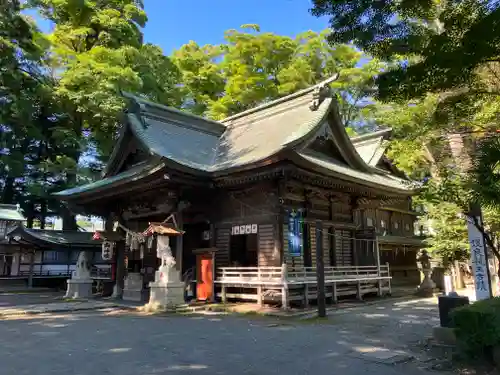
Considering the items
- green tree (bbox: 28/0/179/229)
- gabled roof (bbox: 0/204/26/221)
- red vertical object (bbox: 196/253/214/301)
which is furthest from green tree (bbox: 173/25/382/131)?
red vertical object (bbox: 196/253/214/301)

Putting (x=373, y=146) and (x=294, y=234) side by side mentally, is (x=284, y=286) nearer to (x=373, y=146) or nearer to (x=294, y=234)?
(x=294, y=234)

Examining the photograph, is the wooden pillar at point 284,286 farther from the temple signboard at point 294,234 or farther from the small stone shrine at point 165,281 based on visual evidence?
the small stone shrine at point 165,281

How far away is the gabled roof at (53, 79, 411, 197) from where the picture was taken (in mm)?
14674

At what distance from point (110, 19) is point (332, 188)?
67.0 feet

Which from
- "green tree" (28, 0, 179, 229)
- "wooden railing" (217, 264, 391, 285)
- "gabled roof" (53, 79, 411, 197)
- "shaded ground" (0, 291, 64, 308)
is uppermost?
"green tree" (28, 0, 179, 229)

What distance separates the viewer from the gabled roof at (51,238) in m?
25.2

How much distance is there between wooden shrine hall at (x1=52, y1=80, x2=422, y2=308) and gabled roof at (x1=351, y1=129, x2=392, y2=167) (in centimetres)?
414

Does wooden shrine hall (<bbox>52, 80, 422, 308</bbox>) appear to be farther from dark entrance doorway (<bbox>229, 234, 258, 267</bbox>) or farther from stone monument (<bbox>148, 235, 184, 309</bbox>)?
stone monument (<bbox>148, 235, 184, 309</bbox>)

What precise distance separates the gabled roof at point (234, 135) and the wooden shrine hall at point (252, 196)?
0.06 m

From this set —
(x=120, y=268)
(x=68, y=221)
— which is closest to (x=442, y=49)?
(x=120, y=268)

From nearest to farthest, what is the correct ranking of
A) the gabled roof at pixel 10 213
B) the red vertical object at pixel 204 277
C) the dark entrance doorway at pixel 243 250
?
the red vertical object at pixel 204 277
the dark entrance doorway at pixel 243 250
the gabled roof at pixel 10 213

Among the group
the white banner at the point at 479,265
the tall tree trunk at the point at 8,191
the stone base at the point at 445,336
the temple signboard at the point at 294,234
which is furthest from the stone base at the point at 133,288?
the tall tree trunk at the point at 8,191

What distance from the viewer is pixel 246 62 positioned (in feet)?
103

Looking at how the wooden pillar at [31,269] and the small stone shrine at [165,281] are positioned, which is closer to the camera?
the small stone shrine at [165,281]
